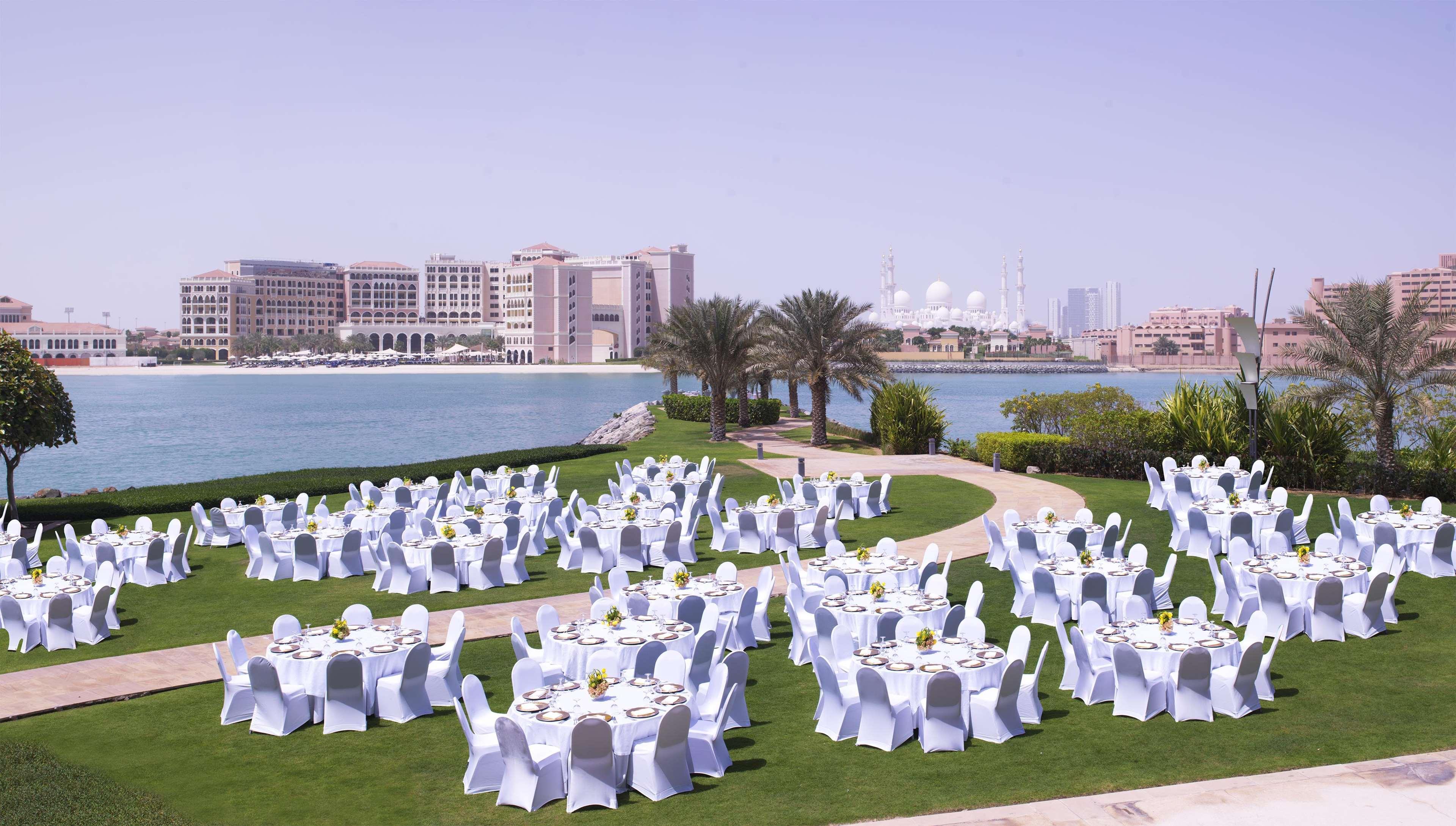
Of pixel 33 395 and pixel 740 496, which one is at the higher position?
pixel 33 395

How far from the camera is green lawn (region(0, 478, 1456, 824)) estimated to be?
8617 millimetres

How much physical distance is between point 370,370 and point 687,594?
7453 inches

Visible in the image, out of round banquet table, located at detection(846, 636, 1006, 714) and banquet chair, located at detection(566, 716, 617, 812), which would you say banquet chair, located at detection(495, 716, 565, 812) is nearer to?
banquet chair, located at detection(566, 716, 617, 812)

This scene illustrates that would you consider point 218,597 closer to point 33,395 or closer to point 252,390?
point 33,395

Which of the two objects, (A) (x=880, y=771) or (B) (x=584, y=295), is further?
(B) (x=584, y=295)

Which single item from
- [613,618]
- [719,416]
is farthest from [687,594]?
[719,416]

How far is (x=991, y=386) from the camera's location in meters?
157

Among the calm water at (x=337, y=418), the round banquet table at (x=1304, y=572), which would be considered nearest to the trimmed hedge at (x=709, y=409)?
the calm water at (x=337, y=418)

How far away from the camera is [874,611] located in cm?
1264

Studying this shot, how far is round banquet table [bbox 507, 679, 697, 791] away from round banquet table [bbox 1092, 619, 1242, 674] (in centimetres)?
442

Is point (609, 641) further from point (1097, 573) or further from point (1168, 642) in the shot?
point (1097, 573)

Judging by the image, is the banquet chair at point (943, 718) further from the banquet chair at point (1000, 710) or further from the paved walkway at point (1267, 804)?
the paved walkway at point (1267, 804)

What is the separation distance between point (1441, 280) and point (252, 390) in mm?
164103

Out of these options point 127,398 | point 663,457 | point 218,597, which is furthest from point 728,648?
point 127,398
